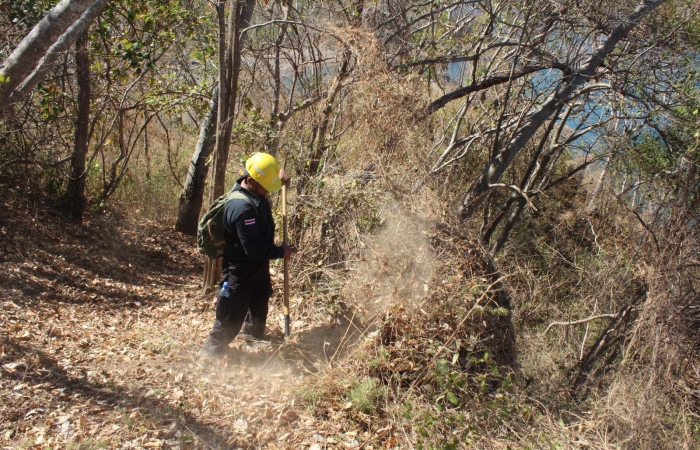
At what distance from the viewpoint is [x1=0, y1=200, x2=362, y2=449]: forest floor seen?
11.6ft

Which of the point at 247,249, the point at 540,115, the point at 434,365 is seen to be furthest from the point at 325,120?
the point at 434,365

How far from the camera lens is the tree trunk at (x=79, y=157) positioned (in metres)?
6.89

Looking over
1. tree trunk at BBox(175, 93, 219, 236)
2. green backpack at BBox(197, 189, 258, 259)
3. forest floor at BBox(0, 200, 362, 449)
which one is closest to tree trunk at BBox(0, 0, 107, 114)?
green backpack at BBox(197, 189, 258, 259)

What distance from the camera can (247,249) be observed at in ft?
Answer: 13.7

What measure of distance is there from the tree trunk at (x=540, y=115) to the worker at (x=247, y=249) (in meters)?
3.21

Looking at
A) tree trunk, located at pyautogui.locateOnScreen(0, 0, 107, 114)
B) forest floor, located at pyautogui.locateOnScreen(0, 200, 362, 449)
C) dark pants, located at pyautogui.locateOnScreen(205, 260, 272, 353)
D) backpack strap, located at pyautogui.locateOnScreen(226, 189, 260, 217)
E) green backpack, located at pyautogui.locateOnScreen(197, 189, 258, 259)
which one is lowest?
forest floor, located at pyautogui.locateOnScreen(0, 200, 362, 449)

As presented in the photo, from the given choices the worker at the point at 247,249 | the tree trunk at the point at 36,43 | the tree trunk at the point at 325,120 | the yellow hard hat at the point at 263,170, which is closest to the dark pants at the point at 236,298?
the worker at the point at 247,249

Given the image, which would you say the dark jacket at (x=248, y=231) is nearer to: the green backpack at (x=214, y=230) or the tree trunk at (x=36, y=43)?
the green backpack at (x=214, y=230)

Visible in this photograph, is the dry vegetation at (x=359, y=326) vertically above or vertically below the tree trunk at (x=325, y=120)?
below

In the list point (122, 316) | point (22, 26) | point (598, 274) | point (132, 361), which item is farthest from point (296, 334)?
point (22, 26)

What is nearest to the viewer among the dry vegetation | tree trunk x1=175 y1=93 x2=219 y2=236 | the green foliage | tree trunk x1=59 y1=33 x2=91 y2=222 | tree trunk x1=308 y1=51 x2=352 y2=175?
the dry vegetation

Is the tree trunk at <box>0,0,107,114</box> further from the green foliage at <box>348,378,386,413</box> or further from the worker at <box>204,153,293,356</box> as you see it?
the green foliage at <box>348,378,386,413</box>

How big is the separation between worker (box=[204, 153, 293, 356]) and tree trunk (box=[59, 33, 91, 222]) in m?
3.90

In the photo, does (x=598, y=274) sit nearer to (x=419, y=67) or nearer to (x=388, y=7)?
(x=419, y=67)
